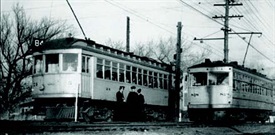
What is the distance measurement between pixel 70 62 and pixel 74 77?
0.68 meters

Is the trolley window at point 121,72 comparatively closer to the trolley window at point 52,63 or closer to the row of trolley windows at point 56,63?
the row of trolley windows at point 56,63

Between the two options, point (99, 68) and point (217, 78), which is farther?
point (217, 78)

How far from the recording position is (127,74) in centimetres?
2064

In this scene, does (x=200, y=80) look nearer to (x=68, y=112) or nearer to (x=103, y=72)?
(x=103, y=72)

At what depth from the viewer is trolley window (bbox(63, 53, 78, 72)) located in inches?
706

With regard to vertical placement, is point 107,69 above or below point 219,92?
above

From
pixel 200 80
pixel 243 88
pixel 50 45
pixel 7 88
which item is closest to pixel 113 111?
pixel 50 45

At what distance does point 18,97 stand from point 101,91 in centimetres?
1518

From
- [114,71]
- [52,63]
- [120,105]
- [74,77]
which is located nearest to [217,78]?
[114,71]

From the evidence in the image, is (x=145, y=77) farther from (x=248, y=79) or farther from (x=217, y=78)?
(x=248, y=79)

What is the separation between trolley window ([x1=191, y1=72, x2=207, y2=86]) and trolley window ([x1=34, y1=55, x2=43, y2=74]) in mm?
8825

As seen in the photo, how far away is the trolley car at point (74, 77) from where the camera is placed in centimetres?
1781

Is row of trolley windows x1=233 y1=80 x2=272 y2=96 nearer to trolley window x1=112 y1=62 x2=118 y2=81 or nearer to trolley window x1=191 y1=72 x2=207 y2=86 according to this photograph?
trolley window x1=191 y1=72 x2=207 y2=86

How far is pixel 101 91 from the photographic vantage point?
18.7 meters
